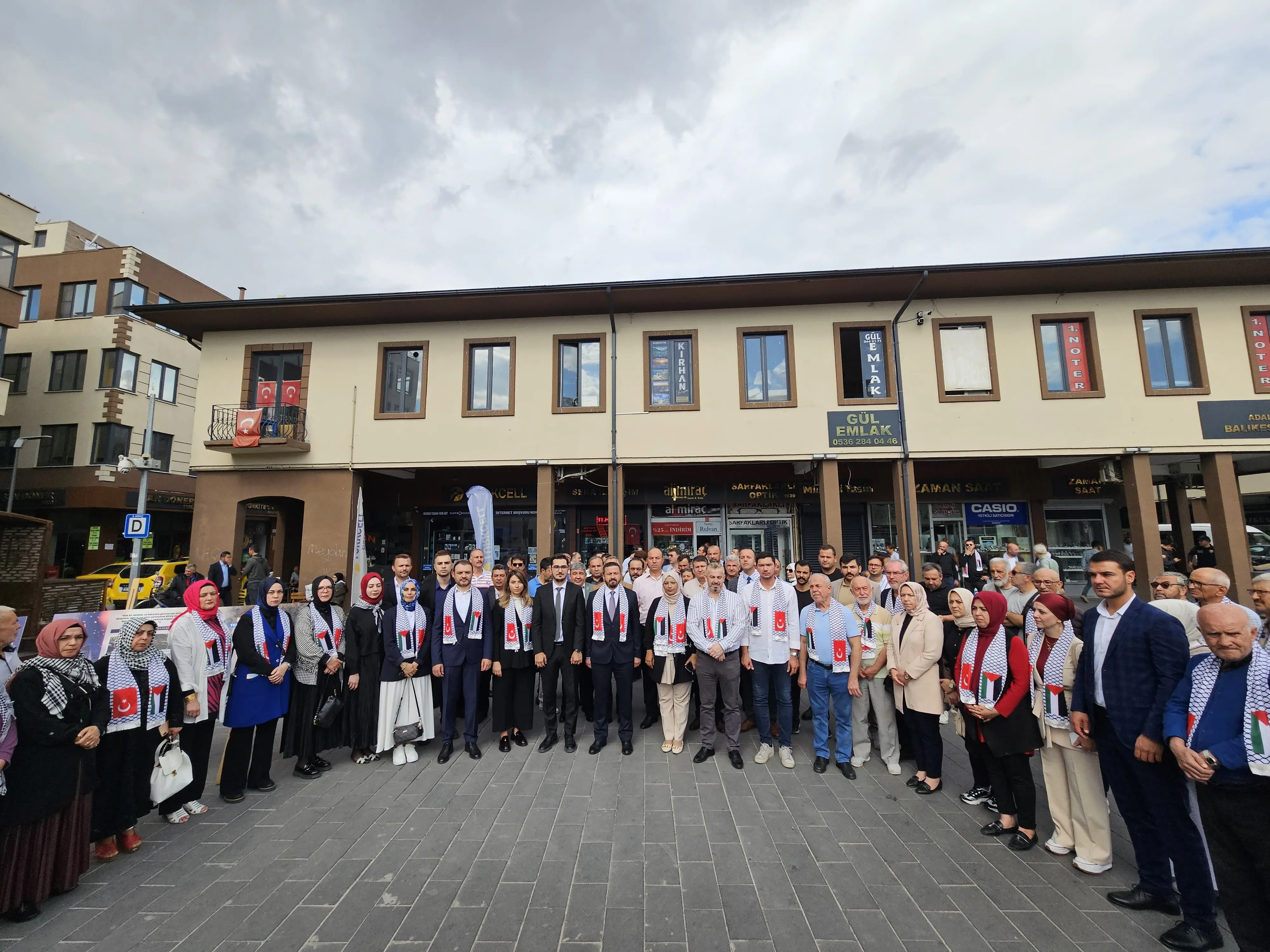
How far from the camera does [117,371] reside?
2241 cm

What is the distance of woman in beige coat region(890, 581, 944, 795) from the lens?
15.7 feet

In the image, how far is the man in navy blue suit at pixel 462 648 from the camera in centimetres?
580

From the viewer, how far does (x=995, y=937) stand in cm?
300

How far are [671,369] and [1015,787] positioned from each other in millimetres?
10909

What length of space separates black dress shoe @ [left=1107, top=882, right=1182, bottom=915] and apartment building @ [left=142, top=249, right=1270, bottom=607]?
9.64m

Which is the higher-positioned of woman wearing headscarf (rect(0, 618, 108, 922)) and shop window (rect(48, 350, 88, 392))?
shop window (rect(48, 350, 88, 392))

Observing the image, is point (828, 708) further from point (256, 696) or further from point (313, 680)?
point (256, 696)

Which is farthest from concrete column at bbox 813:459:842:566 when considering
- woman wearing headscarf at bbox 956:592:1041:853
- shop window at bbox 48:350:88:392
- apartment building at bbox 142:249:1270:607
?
shop window at bbox 48:350:88:392

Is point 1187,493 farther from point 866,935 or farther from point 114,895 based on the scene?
point 114,895

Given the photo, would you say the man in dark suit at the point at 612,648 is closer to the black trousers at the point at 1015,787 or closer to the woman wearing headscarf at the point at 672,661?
the woman wearing headscarf at the point at 672,661

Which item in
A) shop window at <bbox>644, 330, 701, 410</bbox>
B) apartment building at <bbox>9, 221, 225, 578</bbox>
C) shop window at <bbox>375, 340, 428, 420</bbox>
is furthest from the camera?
apartment building at <bbox>9, 221, 225, 578</bbox>

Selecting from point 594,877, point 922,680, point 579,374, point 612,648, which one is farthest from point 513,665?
point 579,374

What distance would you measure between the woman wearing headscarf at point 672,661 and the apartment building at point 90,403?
83.4 feet

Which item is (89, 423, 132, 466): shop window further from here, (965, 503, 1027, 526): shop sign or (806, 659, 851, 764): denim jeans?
(965, 503, 1027, 526): shop sign
